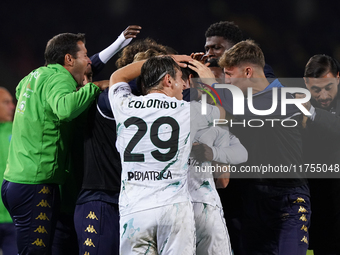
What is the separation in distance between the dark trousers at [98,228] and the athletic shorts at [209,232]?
0.55 meters

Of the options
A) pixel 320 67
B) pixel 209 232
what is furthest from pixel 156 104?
pixel 320 67

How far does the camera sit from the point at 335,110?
11.7ft

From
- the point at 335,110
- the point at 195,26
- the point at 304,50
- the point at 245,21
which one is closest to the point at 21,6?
the point at 195,26

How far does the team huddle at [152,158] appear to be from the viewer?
2221 millimetres

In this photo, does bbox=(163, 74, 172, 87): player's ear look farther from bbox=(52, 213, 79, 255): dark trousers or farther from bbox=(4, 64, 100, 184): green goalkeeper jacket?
bbox=(52, 213, 79, 255): dark trousers

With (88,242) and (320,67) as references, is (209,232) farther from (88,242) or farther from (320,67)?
(320,67)

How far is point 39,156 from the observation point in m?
2.80

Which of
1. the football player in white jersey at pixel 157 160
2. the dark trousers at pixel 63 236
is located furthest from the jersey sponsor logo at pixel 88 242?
the dark trousers at pixel 63 236

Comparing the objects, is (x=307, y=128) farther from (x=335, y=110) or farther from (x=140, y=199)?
(x=140, y=199)

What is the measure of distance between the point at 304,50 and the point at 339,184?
380 centimetres

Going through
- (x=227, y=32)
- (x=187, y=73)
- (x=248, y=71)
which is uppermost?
(x=227, y=32)

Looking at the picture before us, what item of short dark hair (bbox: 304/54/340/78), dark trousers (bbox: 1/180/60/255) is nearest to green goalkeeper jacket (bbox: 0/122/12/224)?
dark trousers (bbox: 1/180/60/255)

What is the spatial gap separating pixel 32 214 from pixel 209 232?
4.06 ft

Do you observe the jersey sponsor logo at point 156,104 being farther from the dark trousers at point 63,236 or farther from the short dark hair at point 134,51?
the dark trousers at point 63,236
